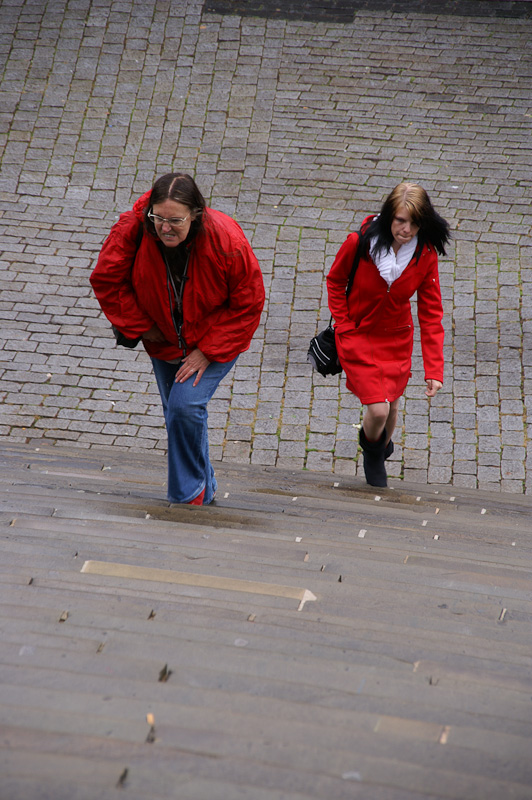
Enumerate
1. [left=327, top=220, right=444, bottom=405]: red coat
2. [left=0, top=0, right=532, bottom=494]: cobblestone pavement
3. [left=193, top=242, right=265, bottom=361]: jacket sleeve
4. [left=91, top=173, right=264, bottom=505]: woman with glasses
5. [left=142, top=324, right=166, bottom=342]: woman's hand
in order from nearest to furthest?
[left=91, top=173, right=264, bottom=505]: woman with glasses → [left=193, top=242, right=265, bottom=361]: jacket sleeve → [left=142, top=324, right=166, bottom=342]: woman's hand → [left=327, top=220, right=444, bottom=405]: red coat → [left=0, top=0, right=532, bottom=494]: cobblestone pavement

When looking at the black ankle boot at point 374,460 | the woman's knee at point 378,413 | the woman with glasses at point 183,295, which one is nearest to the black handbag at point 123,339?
the woman with glasses at point 183,295

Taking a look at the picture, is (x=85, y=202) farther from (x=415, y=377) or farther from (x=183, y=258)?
(x=183, y=258)

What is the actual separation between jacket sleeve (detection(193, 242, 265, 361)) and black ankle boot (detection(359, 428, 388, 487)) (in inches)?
53.4

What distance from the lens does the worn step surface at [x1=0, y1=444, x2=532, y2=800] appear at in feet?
5.31

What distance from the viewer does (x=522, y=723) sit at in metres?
1.93

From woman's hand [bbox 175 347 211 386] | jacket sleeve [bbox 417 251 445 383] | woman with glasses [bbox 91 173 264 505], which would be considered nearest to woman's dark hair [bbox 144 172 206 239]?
woman with glasses [bbox 91 173 264 505]

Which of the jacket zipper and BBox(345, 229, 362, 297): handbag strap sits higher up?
BBox(345, 229, 362, 297): handbag strap

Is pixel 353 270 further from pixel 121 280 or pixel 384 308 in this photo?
pixel 121 280

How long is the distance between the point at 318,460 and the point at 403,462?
0.64 m

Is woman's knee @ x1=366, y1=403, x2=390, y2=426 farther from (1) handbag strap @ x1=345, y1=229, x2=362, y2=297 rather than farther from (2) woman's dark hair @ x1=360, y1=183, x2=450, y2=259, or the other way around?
(2) woman's dark hair @ x1=360, y1=183, x2=450, y2=259

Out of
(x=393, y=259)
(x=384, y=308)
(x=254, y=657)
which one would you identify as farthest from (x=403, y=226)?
(x=254, y=657)

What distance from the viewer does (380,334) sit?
4699 mm

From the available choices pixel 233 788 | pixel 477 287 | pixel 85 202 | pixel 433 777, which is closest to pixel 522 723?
pixel 433 777

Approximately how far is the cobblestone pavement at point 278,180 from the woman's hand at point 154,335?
215 centimetres
